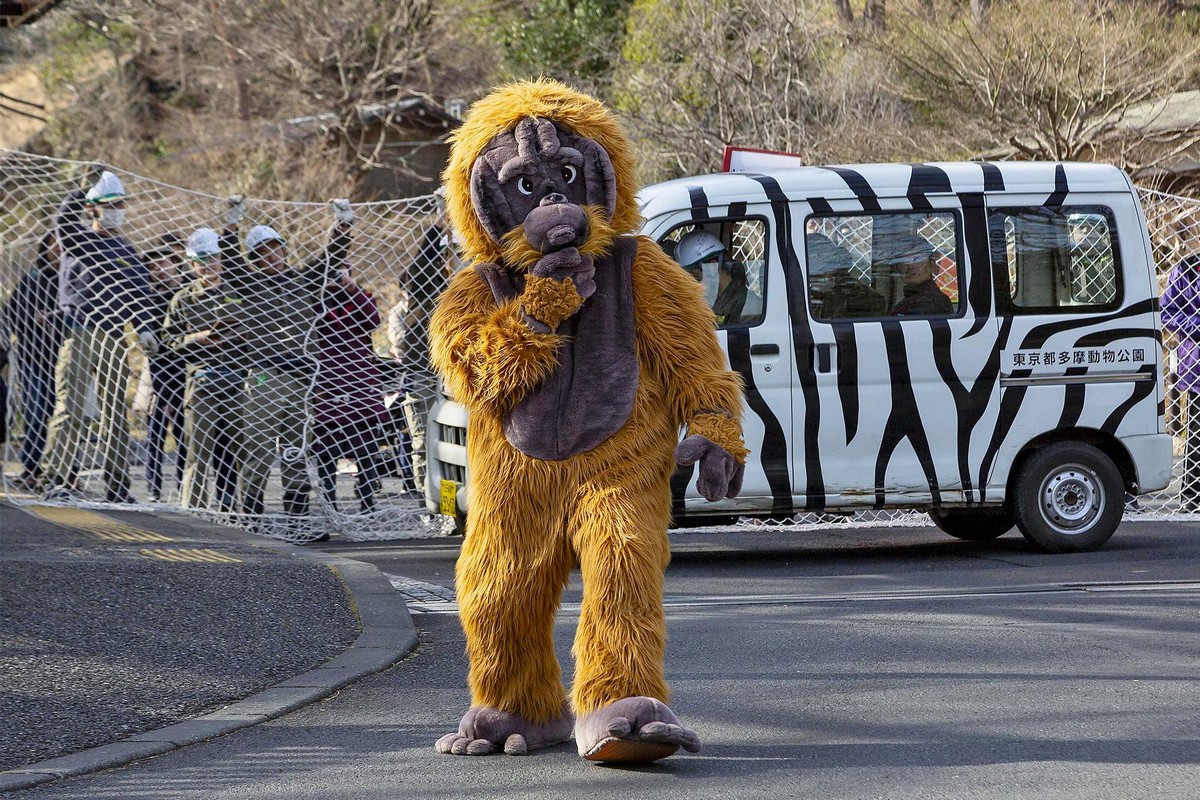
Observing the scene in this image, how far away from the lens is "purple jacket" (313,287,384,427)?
10.0 m

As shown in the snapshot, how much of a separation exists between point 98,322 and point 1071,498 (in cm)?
624

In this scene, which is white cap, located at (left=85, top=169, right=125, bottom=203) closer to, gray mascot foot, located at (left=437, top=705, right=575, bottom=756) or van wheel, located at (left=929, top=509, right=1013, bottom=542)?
van wheel, located at (left=929, top=509, right=1013, bottom=542)

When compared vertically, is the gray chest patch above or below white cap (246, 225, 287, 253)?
below

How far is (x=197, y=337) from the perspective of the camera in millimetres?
9953

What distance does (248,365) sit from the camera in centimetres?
995

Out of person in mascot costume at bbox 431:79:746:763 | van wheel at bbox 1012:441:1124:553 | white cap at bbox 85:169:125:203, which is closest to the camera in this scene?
person in mascot costume at bbox 431:79:746:763

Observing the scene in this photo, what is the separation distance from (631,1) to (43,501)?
1832cm

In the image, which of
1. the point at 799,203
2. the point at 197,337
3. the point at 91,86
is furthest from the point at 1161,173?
the point at 91,86

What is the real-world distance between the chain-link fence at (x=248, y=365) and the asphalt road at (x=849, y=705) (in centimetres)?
204

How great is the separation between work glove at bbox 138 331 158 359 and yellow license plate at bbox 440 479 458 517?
2.49 m

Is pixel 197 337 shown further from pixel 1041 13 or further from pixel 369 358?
pixel 1041 13

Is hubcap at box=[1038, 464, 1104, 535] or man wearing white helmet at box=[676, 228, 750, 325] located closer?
man wearing white helmet at box=[676, 228, 750, 325]

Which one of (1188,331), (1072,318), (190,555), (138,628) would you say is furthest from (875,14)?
(138,628)

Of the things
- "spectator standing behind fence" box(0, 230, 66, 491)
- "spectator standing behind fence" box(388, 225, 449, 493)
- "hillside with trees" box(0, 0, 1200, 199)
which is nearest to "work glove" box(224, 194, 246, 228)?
"spectator standing behind fence" box(388, 225, 449, 493)
